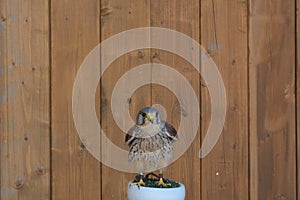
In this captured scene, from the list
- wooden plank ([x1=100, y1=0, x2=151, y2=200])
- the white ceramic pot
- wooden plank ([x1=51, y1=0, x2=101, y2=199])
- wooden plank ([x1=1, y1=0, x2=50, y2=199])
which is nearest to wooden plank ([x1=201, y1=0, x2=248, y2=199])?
wooden plank ([x1=100, y1=0, x2=151, y2=200])

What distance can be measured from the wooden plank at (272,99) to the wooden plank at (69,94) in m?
0.59

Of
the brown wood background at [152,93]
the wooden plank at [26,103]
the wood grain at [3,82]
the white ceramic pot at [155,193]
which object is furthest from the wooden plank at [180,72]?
the white ceramic pot at [155,193]

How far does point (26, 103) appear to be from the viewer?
2021 millimetres

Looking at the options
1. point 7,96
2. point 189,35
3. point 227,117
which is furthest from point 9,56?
point 227,117

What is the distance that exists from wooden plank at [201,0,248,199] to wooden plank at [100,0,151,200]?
229 millimetres

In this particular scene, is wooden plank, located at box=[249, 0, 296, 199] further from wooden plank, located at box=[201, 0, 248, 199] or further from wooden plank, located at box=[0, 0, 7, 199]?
wooden plank, located at box=[0, 0, 7, 199]

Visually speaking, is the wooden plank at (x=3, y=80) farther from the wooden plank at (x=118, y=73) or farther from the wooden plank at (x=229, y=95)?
the wooden plank at (x=229, y=95)

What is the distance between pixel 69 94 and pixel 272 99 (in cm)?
75

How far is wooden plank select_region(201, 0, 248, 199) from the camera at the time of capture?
2.10 metres

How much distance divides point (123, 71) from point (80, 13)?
260 millimetres

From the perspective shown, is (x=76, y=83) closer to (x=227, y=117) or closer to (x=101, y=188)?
(x=101, y=188)

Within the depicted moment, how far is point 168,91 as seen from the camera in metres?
2.08

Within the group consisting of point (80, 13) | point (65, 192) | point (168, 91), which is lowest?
point (65, 192)

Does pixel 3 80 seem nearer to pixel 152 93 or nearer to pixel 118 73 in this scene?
pixel 118 73
